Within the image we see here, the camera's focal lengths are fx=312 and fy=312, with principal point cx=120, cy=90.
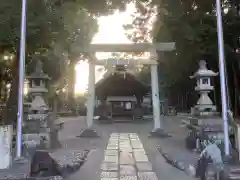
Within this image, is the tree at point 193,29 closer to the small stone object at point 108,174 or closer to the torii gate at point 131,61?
the torii gate at point 131,61

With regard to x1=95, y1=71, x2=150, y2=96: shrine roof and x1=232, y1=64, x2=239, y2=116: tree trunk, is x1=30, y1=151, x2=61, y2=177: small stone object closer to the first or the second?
x1=232, y1=64, x2=239, y2=116: tree trunk

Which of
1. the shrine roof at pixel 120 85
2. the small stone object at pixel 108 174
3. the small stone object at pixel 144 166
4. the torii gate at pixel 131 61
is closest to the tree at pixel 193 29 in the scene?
the torii gate at pixel 131 61

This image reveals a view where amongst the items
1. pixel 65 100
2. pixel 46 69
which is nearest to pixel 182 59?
pixel 46 69

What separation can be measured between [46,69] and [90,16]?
532 cm

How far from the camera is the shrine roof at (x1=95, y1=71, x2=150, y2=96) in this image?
88.1 feet

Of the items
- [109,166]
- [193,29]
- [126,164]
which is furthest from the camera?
[193,29]

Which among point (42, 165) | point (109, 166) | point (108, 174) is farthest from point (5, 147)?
point (108, 174)

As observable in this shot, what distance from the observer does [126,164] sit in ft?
27.8

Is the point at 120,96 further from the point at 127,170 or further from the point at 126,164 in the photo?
the point at 127,170

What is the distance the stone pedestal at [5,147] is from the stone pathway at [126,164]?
2471mm

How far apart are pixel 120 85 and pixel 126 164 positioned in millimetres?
19736

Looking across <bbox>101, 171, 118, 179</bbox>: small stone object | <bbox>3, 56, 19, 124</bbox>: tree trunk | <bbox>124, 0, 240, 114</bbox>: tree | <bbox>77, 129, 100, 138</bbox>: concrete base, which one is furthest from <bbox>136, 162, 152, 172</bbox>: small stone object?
<bbox>77, 129, 100, 138</bbox>: concrete base

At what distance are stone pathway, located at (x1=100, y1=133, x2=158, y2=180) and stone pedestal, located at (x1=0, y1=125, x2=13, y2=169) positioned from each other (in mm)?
2471

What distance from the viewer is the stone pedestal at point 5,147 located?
26.6 ft
